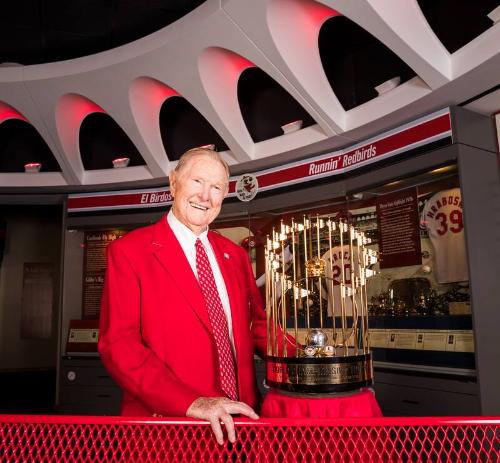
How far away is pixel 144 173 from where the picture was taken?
588 centimetres

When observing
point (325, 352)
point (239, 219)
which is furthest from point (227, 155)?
point (325, 352)

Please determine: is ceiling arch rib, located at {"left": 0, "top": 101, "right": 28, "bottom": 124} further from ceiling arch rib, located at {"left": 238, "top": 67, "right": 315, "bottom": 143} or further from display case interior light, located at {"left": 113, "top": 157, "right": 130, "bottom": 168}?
ceiling arch rib, located at {"left": 238, "top": 67, "right": 315, "bottom": 143}

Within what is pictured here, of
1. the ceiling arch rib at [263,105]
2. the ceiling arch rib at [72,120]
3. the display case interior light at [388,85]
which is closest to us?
the display case interior light at [388,85]

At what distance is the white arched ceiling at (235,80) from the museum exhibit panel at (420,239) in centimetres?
28

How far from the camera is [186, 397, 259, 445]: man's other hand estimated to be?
103 cm

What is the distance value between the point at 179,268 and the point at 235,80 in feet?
12.3

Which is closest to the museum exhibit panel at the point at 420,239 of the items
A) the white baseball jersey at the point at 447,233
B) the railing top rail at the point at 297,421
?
the white baseball jersey at the point at 447,233

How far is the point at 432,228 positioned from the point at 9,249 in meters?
6.81

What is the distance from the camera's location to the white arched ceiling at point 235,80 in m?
3.48

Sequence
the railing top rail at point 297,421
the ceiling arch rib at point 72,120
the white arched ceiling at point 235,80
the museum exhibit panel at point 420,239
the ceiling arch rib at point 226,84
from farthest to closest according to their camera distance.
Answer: the ceiling arch rib at point 72,120, the ceiling arch rib at point 226,84, the museum exhibit panel at point 420,239, the white arched ceiling at point 235,80, the railing top rail at point 297,421

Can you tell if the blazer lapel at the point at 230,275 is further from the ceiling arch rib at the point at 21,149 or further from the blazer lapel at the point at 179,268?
the ceiling arch rib at the point at 21,149

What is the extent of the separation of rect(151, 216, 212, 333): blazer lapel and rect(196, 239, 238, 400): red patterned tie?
0.04m

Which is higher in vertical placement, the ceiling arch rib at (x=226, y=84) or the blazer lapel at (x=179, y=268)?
the ceiling arch rib at (x=226, y=84)

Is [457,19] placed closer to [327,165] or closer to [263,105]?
[327,165]
